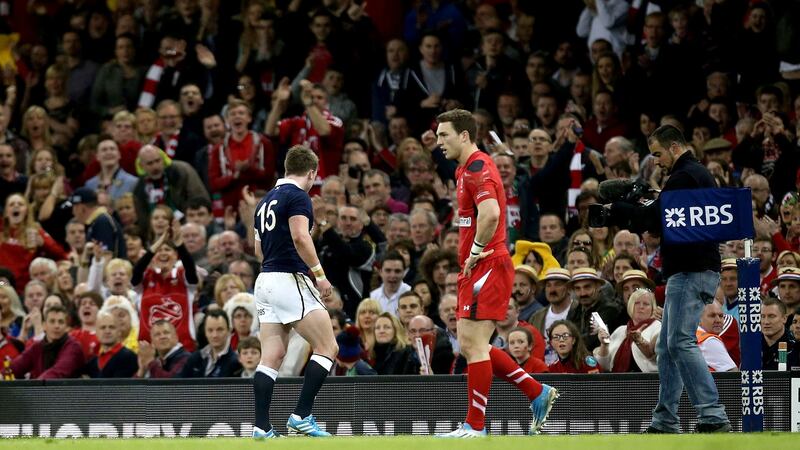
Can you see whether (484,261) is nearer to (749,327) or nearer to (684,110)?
(749,327)

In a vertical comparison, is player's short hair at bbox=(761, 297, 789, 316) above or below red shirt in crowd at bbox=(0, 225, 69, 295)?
below

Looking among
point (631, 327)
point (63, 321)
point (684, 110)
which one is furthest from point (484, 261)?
point (684, 110)

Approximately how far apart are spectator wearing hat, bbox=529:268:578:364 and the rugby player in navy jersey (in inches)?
152

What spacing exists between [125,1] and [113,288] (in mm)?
7006

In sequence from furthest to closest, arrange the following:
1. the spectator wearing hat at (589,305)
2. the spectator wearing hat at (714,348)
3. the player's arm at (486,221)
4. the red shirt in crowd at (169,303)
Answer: the red shirt in crowd at (169,303) → the spectator wearing hat at (589,305) → the spectator wearing hat at (714,348) → the player's arm at (486,221)

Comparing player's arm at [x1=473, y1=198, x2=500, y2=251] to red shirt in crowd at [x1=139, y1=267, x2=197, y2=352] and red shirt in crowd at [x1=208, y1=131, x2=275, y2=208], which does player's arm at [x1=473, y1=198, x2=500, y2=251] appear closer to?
red shirt in crowd at [x1=139, y1=267, x2=197, y2=352]

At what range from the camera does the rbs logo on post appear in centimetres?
1120

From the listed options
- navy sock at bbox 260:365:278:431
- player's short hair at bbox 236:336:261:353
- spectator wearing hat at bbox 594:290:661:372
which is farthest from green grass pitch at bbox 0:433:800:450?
player's short hair at bbox 236:336:261:353

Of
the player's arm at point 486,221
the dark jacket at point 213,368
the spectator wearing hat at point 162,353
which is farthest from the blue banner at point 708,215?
the spectator wearing hat at point 162,353

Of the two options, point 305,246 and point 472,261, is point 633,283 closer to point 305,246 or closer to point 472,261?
point 472,261

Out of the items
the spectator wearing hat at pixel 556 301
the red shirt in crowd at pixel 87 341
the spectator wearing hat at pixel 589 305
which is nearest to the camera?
the spectator wearing hat at pixel 589 305

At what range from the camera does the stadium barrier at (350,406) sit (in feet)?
43.1

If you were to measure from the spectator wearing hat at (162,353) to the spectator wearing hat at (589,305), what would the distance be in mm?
3815

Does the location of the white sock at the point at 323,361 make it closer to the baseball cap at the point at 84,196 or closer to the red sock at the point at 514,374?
the red sock at the point at 514,374
